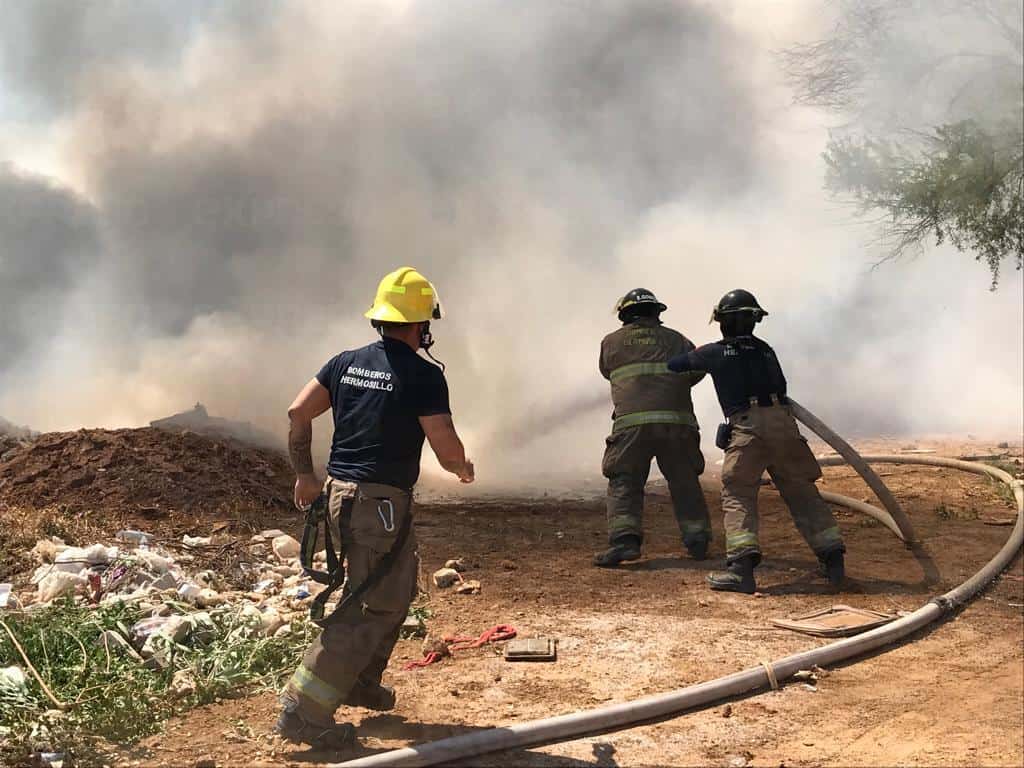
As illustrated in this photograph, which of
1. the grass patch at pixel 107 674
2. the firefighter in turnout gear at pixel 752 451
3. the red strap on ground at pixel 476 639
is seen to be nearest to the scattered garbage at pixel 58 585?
the grass patch at pixel 107 674

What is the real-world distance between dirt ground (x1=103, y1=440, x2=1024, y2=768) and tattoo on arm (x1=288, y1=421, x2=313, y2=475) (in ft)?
3.68

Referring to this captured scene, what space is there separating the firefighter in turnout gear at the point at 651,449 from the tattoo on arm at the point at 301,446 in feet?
11.3

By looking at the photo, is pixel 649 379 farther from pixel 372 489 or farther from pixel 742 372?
pixel 372 489

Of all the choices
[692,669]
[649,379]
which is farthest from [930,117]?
[692,669]

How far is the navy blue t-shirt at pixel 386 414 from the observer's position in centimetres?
373

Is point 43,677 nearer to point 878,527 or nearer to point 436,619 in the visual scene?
point 436,619

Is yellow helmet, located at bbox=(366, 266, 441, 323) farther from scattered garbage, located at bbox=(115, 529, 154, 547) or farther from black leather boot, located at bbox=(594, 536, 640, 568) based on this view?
scattered garbage, located at bbox=(115, 529, 154, 547)

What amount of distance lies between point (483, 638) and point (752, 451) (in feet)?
7.50

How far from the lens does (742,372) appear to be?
636 centimetres

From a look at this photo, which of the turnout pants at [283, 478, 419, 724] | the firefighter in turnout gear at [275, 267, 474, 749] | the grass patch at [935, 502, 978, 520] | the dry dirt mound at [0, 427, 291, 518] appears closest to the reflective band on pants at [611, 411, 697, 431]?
the grass patch at [935, 502, 978, 520]

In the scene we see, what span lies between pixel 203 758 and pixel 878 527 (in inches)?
245

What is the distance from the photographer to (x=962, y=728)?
3.78m

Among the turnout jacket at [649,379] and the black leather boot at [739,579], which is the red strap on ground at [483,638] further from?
the turnout jacket at [649,379]

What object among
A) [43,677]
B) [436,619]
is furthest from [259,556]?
[43,677]
